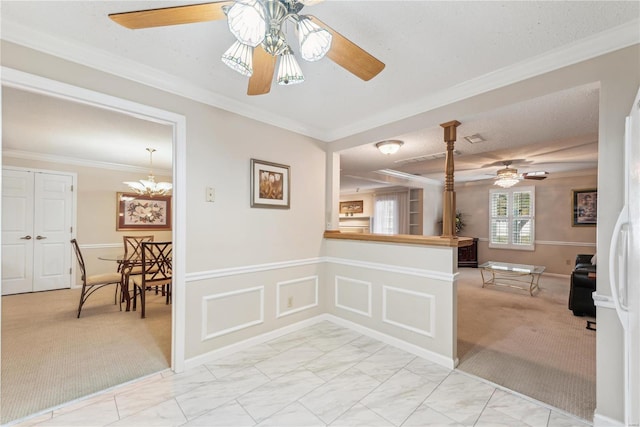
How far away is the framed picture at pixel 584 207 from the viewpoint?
19.3 ft

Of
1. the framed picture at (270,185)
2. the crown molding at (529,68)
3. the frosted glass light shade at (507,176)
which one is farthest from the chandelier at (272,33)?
the frosted glass light shade at (507,176)

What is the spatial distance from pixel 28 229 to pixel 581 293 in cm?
819

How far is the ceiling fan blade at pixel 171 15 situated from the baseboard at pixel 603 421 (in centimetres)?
290

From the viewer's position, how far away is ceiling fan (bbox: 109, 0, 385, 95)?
1.05m

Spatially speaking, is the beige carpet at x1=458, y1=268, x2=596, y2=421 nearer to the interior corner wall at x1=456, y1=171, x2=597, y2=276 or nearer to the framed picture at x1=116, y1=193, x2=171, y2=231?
the interior corner wall at x1=456, y1=171, x2=597, y2=276

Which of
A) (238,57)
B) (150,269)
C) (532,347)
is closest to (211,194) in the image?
(238,57)

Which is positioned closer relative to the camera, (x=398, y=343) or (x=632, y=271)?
(x=632, y=271)

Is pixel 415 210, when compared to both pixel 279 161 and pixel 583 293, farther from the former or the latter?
pixel 279 161

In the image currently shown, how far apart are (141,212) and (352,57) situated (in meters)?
5.92

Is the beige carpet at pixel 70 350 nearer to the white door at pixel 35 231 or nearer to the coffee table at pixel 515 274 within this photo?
the white door at pixel 35 231

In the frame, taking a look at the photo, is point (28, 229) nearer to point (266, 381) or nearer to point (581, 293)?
point (266, 381)

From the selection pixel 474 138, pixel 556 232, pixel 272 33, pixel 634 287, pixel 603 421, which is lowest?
pixel 603 421

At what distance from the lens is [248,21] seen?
1.04 meters

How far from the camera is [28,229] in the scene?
179 inches
